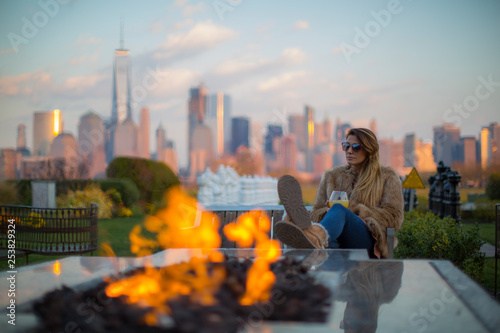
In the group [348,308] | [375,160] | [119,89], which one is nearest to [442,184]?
[375,160]

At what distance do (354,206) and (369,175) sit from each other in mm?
314

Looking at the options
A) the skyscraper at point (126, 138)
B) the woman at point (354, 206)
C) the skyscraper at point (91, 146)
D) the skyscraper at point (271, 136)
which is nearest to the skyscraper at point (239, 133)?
the skyscraper at point (271, 136)

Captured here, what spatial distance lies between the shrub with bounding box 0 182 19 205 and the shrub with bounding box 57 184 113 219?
48.4 inches

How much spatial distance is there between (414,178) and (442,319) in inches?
246

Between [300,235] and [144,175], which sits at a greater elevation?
[144,175]

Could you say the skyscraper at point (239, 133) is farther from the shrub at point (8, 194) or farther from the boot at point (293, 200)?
the boot at point (293, 200)

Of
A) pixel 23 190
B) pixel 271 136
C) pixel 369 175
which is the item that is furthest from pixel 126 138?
pixel 369 175

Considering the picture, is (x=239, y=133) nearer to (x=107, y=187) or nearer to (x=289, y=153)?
(x=289, y=153)

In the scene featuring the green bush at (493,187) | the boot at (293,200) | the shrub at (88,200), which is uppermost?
the boot at (293,200)

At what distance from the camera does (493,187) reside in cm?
1313

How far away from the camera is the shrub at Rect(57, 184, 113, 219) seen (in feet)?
44.2

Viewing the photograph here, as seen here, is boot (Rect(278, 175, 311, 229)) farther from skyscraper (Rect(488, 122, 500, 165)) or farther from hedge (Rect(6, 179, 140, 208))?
hedge (Rect(6, 179, 140, 208))

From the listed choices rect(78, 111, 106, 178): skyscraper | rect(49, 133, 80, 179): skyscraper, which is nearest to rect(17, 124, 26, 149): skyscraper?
A: rect(49, 133, 80, 179): skyscraper

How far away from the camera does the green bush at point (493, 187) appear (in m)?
13.1
